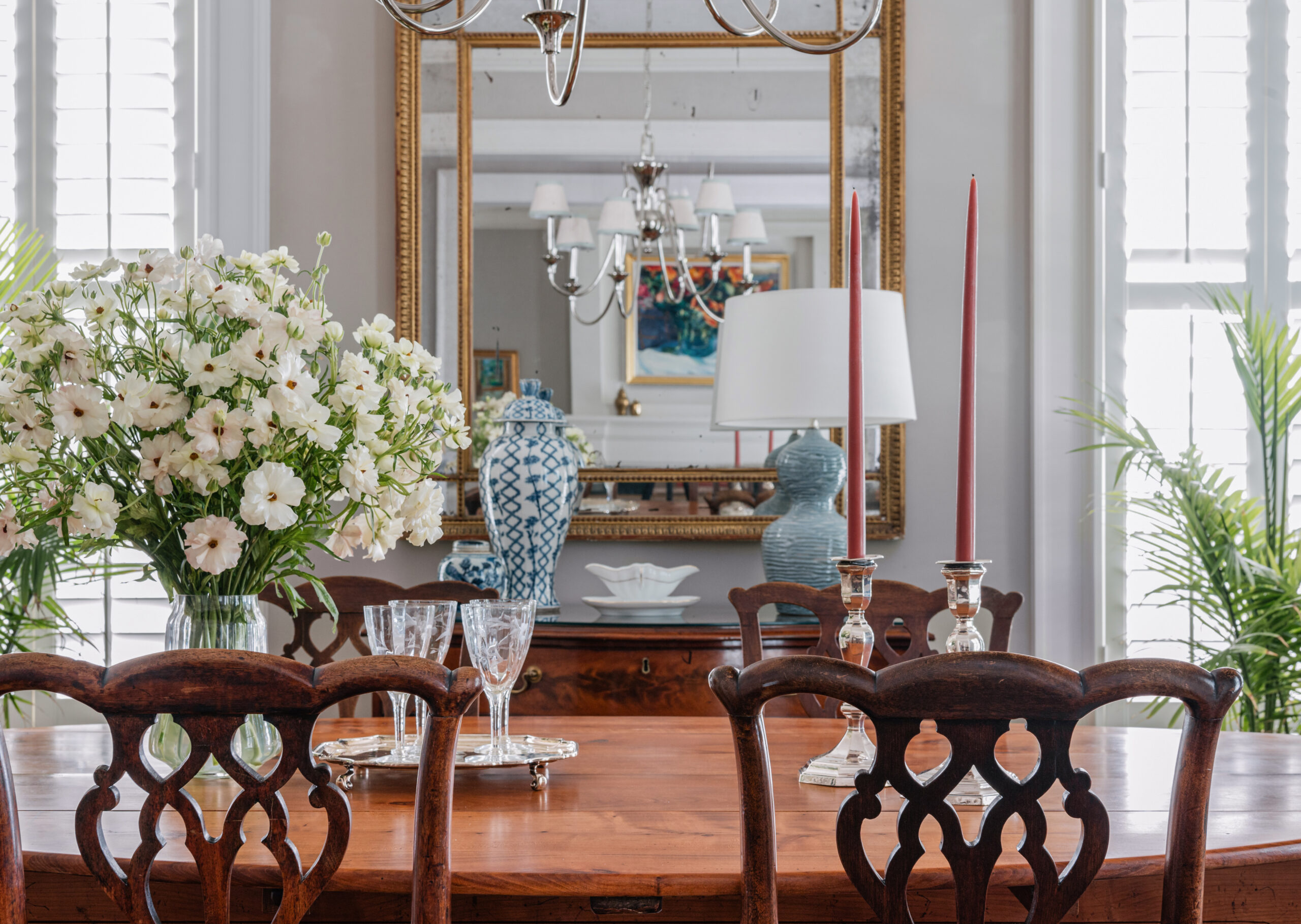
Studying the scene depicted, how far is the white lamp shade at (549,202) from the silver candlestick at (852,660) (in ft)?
6.10

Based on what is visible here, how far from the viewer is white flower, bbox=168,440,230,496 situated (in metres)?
1.06

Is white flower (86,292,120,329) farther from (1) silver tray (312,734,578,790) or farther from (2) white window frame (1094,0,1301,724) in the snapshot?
(2) white window frame (1094,0,1301,724)

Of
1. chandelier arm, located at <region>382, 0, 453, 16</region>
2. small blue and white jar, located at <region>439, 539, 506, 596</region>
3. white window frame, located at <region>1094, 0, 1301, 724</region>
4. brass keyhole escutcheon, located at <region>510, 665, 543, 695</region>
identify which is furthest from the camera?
white window frame, located at <region>1094, 0, 1301, 724</region>

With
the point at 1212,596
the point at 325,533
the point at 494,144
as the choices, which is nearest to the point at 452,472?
the point at 494,144

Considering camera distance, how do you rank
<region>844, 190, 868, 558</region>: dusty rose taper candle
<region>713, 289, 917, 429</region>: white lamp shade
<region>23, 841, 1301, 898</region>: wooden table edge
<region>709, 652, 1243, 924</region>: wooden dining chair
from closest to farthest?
<region>709, 652, 1243, 924</region>: wooden dining chair
<region>23, 841, 1301, 898</region>: wooden table edge
<region>844, 190, 868, 558</region>: dusty rose taper candle
<region>713, 289, 917, 429</region>: white lamp shade

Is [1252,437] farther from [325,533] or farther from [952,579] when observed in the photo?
[325,533]

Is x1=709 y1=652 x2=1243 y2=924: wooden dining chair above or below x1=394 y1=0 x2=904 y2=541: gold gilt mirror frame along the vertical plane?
below

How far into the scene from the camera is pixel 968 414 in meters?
0.98

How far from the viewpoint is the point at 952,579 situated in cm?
97

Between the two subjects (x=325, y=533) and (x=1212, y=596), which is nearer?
(x=325, y=533)

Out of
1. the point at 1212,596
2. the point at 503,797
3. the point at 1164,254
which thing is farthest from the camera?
the point at 1164,254

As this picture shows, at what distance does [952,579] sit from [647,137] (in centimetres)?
209

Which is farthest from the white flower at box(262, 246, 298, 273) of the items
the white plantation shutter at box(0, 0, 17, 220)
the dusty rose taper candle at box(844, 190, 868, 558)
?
the white plantation shutter at box(0, 0, 17, 220)

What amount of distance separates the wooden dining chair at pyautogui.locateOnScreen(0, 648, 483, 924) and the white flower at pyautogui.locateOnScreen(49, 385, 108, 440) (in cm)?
38
